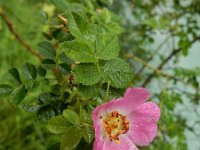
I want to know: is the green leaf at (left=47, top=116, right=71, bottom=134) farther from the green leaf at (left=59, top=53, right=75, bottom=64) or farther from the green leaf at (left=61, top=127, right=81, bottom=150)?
the green leaf at (left=59, top=53, right=75, bottom=64)

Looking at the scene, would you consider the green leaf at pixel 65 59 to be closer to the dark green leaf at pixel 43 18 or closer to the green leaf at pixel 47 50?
the green leaf at pixel 47 50

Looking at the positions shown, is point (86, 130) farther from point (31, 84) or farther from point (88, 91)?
point (31, 84)

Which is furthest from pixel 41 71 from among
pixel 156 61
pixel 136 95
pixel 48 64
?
pixel 156 61

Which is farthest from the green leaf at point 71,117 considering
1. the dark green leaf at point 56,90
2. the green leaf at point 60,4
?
the green leaf at point 60,4

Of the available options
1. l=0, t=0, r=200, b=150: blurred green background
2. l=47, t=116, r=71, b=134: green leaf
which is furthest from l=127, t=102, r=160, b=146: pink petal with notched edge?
l=0, t=0, r=200, b=150: blurred green background

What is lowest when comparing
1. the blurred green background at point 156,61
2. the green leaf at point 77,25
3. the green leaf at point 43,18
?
the blurred green background at point 156,61

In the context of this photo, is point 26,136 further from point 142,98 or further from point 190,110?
point 142,98
